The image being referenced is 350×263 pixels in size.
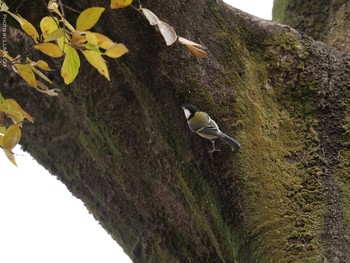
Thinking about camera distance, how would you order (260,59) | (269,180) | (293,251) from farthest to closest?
(260,59) → (269,180) → (293,251)

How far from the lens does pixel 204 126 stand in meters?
2.04

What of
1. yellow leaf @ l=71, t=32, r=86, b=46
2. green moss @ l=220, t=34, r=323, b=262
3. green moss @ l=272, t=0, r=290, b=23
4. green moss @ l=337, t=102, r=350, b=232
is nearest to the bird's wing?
green moss @ l=220, t=34, r=323, b=262

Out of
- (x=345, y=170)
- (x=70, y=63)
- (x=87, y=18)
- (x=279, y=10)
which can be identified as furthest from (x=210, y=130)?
(x=279, y=10)

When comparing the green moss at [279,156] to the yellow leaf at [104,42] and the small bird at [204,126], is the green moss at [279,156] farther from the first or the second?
the yellow leaf at [104,42]

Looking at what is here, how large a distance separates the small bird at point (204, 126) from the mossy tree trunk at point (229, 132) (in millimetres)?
33

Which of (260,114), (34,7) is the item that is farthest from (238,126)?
(34,7)

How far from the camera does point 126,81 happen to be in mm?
2414

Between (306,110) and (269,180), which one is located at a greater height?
(306,110)

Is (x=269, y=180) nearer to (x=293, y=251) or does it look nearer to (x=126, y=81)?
(x=293, y=251)

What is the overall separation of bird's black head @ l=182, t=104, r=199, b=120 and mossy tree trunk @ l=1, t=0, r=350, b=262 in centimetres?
4

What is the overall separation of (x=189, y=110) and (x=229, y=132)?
16 centimetres

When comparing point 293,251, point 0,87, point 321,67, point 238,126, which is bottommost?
point 0,87

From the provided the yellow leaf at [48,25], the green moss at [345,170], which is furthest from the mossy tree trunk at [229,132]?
the yellow leaf at [48,25]

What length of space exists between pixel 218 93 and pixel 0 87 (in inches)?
55.2
